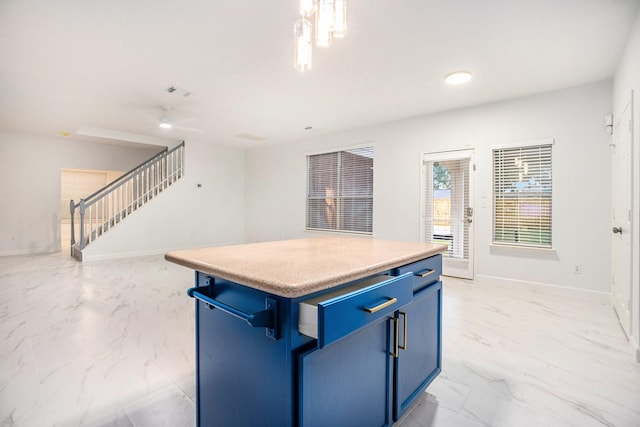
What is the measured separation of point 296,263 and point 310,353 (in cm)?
37

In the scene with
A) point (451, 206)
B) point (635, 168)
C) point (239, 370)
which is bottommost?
point (239, 370)

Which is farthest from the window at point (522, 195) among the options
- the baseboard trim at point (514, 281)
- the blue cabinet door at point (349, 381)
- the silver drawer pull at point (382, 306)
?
the silver drawer pull at point (382, 306)

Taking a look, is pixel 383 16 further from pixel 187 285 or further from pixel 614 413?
pixel 187 285

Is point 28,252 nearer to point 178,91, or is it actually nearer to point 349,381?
point 178,91

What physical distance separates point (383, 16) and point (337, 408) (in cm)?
261

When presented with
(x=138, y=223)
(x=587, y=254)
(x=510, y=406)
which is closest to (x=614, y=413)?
(x=510, y=406)

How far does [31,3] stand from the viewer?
229 centimetres

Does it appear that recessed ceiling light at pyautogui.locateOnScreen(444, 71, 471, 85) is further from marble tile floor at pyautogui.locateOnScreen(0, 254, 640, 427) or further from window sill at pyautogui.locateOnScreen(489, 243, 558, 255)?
marble tile floor at pyautogui.locateOnScreen(0, 254, 640, 427)

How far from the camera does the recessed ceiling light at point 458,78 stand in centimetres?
342

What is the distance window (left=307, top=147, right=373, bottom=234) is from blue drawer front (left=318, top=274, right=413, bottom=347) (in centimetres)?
471

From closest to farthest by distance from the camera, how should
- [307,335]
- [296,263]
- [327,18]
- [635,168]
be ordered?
[307,335], [296,263], [327,18], [635,168]

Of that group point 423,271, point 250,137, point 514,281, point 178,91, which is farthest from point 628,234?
point 250,137

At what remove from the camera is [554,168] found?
3.83 meters

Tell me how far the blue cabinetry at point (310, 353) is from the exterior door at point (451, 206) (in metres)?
3.33
